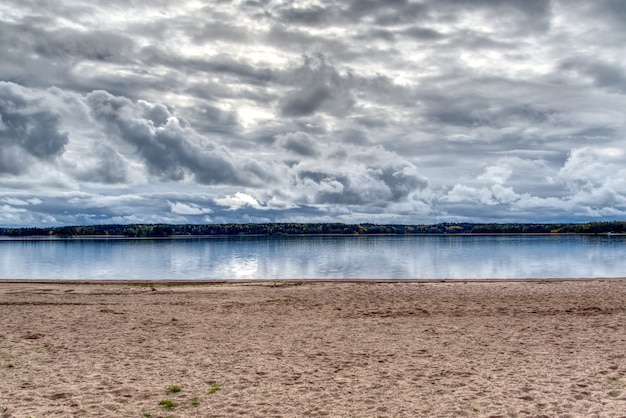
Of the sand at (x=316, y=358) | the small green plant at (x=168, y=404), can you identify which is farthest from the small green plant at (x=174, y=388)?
the small green plant at (x=168, y=404)

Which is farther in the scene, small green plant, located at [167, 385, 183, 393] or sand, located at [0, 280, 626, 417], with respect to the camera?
small green plant, located at [167, 385, 183, 393]

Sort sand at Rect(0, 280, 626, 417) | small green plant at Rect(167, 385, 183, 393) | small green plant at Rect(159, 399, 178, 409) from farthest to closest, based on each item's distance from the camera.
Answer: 1. small green plant at Rect(167, 385, 183, 393)
2. sand at Rect(0, 280, 626, 417)
3. small green plant at Rect(159, 399, 178, 409)

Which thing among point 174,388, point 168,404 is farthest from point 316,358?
point 168,404

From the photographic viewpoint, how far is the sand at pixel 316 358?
1124 centimetres

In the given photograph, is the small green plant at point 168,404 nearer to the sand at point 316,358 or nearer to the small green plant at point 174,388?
the sand at point 316,358

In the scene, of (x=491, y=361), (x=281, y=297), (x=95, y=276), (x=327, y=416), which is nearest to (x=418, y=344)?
(x=491, y=361)

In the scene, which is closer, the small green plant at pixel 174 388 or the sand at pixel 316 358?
the sand at pixel 316 358

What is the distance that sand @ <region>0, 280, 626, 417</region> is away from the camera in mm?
11242

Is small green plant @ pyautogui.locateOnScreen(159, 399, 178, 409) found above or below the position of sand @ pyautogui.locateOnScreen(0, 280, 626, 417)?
→ above

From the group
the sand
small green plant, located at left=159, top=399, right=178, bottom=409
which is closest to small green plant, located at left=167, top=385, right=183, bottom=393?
the sand

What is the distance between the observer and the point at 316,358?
51.9 ft

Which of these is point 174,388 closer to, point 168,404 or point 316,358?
point 168,404

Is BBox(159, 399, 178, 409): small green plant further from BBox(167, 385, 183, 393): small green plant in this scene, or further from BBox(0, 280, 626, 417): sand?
BBox(167, 385, 183, 393): small green plant

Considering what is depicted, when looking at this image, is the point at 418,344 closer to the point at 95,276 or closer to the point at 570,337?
the point at 570,337
